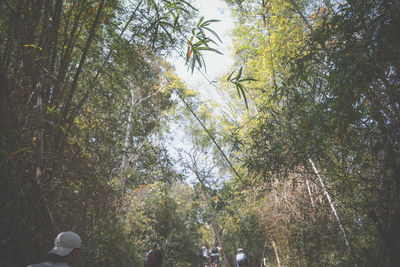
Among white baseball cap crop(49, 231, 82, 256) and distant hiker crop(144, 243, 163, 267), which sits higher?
white baseball cap crop(49, 231, 82, 256)

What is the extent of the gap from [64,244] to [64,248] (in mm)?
24

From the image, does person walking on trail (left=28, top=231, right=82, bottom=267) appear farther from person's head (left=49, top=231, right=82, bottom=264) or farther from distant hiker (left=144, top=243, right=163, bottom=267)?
distant hiker (left=144, top=243, right=163, bottom=267)

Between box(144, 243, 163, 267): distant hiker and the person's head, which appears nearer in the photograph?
the person's head

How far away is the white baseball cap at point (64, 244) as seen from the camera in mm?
1479

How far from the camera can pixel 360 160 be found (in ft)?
8.77

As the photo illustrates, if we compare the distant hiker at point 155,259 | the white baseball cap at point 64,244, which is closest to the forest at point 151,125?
the white baseball cap at point 64,244

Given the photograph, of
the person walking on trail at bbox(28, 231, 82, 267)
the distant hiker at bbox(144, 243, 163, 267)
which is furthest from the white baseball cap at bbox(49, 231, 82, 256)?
the distant hiker at bbox(144, 243, 163, 267)

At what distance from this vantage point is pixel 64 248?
1486mm

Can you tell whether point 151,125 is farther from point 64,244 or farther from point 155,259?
point 64,244

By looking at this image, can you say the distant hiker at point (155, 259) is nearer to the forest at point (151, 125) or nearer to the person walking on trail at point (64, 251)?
the forest at point (151, 125)

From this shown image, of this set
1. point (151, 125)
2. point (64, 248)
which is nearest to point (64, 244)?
point (64, 248)

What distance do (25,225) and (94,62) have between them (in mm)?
1780

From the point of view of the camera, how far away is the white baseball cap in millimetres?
1479

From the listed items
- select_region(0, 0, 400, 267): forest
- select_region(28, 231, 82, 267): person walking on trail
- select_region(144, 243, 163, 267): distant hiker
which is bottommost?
select_region(144, 243, 163, 267): distant hiker
